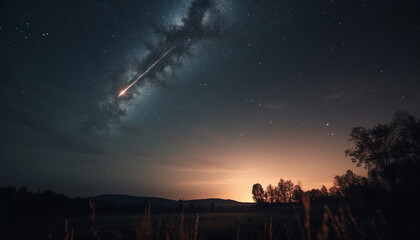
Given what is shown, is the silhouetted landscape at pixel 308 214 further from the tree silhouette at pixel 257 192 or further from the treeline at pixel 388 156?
the tree silhouette at pixel 257 192

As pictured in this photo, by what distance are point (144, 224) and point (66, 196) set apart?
7960 cm

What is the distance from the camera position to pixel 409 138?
2850 cm

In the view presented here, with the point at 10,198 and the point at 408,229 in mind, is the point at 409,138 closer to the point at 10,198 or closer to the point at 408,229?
the point at 408,229

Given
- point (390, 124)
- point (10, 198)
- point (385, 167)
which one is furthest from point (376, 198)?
point (10, 198)

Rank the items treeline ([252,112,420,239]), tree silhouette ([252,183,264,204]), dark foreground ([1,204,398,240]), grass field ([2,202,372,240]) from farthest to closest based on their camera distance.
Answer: tree silhouette ([252,183,264,204]) < treeline ([252,112,420,239]) < grass field ([2,202,372,240]) < dark foreground ([1,204,398,240])

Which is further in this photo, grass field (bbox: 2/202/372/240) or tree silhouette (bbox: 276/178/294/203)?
tree silhouette (bbox: 276/178/294/203)

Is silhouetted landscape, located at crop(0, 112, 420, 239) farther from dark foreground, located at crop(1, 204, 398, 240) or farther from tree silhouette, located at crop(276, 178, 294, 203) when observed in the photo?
tree silhouette, located at crop(276, 178, 294, 203)

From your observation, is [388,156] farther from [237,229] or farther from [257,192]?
[257,192]

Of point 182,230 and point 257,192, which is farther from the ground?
point 257,192

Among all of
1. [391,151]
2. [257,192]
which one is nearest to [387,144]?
[391,151]

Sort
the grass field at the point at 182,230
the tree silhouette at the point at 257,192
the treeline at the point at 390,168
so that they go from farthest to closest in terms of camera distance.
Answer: the tree silhouette at the point at 257,192
the treeline at the point at 390,168
the grass field at the point at 182,230

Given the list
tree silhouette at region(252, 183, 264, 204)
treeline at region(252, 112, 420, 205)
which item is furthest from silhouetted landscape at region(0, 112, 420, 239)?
tree silhouette at region(252, 183, 264, 204)

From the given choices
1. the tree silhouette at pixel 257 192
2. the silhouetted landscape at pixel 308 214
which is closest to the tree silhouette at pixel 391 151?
the silhouetted landscape at pixel 308 214

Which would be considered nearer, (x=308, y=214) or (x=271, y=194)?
(x=308, y=214)
